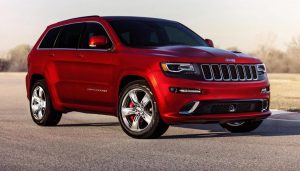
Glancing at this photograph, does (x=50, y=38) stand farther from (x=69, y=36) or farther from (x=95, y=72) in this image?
(x=95, y=72)

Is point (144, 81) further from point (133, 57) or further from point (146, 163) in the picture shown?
point (146, 163)

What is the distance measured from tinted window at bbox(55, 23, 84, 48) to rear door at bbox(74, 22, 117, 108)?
23cm

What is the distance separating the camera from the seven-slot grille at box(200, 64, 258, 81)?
901 cm

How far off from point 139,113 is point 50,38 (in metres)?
3.04

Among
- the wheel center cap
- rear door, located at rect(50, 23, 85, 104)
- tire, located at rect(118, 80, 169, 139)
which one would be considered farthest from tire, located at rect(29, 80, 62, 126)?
the wheel center cap

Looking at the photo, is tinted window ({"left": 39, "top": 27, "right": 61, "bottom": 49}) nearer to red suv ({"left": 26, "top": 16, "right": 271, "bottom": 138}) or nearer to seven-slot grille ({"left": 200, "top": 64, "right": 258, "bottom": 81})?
red suv ({"left": 26, "top": 16, "right": 271, "bottom": 138})

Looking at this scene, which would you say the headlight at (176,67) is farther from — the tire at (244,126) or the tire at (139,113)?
the tire at (244,126)

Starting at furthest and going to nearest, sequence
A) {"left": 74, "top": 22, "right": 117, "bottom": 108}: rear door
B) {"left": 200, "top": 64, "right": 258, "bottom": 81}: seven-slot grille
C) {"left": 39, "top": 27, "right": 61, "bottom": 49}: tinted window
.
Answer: {"left": 39, "top": 27, "right": 61, "bottom": 49}: tinted window → {"left": 74, "top": 22, "right": 117, "bottom": 108}: rear door → {"left": 200, "top": 64, "right": 258, "bottom": 81}: seven-slot grille

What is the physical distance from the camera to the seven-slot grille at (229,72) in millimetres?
9008

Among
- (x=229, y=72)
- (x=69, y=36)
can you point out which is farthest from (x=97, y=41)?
(x=229, y=72)

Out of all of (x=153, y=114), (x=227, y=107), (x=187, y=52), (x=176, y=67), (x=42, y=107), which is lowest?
(x=42, y=107)

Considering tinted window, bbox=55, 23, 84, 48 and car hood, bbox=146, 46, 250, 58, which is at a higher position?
car hood, bbox=146, 46, 250, 58

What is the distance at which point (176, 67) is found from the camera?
887 cm

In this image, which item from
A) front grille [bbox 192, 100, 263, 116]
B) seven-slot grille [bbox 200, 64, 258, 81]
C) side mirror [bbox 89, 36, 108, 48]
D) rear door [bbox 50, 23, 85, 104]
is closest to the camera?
front grille [bbox 192, 100, 263, 116]
